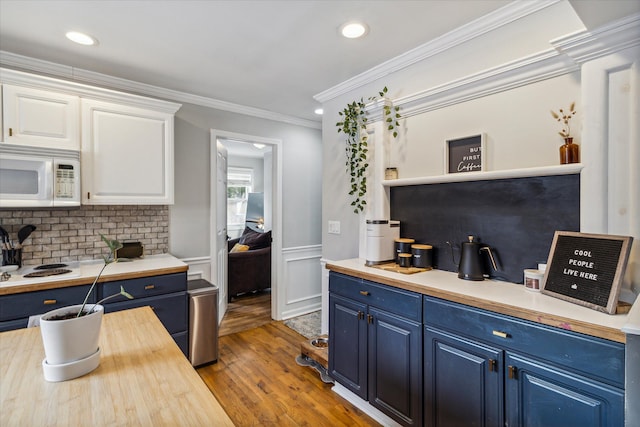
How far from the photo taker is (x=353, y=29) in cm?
201

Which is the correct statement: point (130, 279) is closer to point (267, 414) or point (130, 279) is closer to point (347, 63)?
point (267, 414)

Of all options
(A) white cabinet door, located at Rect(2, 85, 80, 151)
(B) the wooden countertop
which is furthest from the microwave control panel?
(B) the wooden countertop

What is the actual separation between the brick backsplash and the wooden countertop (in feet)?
5.50

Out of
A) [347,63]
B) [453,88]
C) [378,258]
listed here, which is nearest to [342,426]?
[378,258]

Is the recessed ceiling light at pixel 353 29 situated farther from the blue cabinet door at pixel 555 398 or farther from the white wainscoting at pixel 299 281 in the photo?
the white wainscoting at pixel 299 281

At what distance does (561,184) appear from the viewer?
5.26 ft

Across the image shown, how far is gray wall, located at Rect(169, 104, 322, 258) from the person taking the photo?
315 centimetres

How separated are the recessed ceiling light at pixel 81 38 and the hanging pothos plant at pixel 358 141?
1.88m

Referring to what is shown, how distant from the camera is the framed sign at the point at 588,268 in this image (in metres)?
1.24

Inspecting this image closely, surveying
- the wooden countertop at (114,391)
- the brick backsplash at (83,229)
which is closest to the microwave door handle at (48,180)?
the brick backsplash at (83,229)

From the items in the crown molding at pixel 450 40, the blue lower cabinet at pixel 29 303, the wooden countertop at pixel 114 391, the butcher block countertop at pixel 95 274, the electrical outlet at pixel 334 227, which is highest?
the crown molding at pixel 450 40

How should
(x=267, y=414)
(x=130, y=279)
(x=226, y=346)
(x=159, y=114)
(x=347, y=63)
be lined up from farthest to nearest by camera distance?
1. (x=226, y=346)
2. (x=159, y=114)
3. (x=347, y=63)
4. (x=130, y=279)
5. (x=267, y=414)

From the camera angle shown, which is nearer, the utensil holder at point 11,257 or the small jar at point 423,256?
the small jar at point 423,256

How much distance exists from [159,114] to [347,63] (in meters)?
1.69
